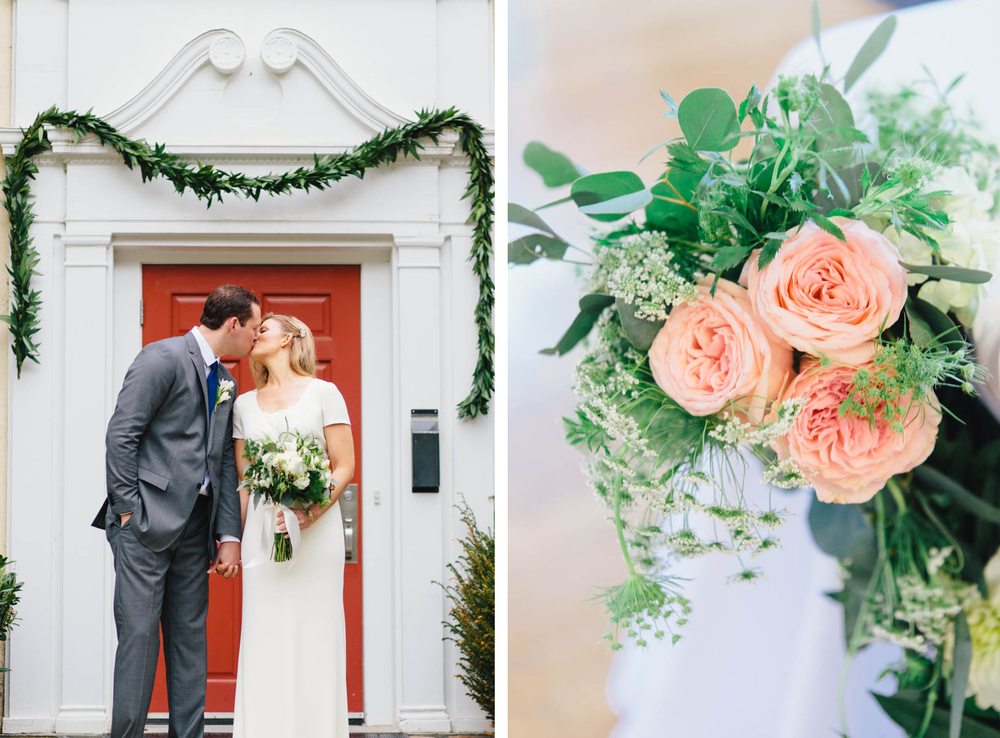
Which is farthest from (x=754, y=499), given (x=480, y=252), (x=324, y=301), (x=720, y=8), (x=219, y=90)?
(x=219, y=90)

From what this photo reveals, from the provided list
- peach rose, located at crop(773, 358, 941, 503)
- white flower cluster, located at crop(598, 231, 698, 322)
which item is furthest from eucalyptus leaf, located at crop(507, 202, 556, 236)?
peach rose, located at crop(773, 358, 941, 503)

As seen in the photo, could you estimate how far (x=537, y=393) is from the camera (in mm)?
1668

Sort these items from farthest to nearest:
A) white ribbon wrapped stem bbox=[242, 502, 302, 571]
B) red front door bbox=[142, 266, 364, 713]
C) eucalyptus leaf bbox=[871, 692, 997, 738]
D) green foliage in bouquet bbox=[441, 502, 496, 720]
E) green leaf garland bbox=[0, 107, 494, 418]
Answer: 1. red front door bbox=[142, 266, 364, 713]
2. green leaf garland bbox=[0, 107, 494, 418]
3. green foliage in bouquet bbox=[441, 502, 496, 720]
4. white ribbon wrapped stem bbox=[242, 502, 302, 571]
5. eucalyptus leaf bbox=[871, 692, 997, 738]

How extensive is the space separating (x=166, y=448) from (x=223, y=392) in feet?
0.89

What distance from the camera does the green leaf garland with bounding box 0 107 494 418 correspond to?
390 centimetres

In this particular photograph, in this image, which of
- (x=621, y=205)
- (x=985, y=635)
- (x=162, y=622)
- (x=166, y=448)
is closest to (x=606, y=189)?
(x=621, y=205)

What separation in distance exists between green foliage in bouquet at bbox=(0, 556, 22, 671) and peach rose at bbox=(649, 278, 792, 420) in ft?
10.6

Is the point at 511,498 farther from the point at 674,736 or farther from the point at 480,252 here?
the point at 480,252

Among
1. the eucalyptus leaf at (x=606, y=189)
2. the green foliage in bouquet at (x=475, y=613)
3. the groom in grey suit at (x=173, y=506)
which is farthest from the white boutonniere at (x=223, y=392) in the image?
the eucalyptus leaf at (x=606, y=189)

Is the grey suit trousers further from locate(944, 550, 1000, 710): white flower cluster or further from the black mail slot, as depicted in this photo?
locate(944, 550, 1000, 710): white flower cluster

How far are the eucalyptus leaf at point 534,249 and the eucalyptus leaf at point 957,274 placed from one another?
0.66m

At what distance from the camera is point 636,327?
166cm

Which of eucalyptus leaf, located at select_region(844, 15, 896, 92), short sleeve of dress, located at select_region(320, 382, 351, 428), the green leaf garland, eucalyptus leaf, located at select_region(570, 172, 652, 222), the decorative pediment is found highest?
the decorative pediment

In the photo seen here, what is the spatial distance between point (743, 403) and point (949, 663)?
23.4 inches
